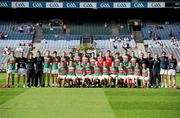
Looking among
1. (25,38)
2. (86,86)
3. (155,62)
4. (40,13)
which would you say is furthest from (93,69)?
(40,13)

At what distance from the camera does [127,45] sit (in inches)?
2121

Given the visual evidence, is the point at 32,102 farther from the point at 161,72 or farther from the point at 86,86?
the point at 161,72

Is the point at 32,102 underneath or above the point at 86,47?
underneath

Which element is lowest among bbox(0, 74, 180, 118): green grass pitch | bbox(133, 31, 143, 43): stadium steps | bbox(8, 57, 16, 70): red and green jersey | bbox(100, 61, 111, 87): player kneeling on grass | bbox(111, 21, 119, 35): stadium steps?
bbox(0, 74, 180, 118): green grass pitch

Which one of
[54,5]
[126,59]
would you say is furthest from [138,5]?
[126,59]

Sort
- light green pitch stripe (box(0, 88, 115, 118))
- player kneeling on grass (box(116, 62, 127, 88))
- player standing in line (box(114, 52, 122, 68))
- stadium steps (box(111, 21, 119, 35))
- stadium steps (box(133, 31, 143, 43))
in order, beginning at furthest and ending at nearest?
1. stadium steps (box(111, 21, 119, 35))
2. stadium steps (box(133, 31, 143, 43))
3. player standing in line (box(114, 52, 122, 68))
4. player kneeling on grass (box(116, 62, 127, 88))
5. light green pitch stripe (box(0, 88, 115, 118))

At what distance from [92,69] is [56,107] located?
34.1 feet

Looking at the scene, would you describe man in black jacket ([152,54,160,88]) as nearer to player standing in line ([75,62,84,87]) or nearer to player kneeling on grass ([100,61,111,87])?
player kneeling on grass ([100,61,111,87])

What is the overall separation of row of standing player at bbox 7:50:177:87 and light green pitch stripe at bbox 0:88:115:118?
246 inches

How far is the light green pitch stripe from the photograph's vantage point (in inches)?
506

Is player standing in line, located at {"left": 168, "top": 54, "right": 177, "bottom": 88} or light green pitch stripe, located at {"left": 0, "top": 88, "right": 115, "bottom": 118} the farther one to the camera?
player standing in line, located at {"left": 168, "top": 54, "right": 177, "bottom": 88}

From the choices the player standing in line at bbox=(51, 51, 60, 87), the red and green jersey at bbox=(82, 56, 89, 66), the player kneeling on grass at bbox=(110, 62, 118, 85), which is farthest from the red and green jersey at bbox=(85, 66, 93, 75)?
the player standing in line at bbox=(51, 51, 60, 87)

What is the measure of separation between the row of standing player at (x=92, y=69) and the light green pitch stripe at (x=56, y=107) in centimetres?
625

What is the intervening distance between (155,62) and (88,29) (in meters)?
34.3
